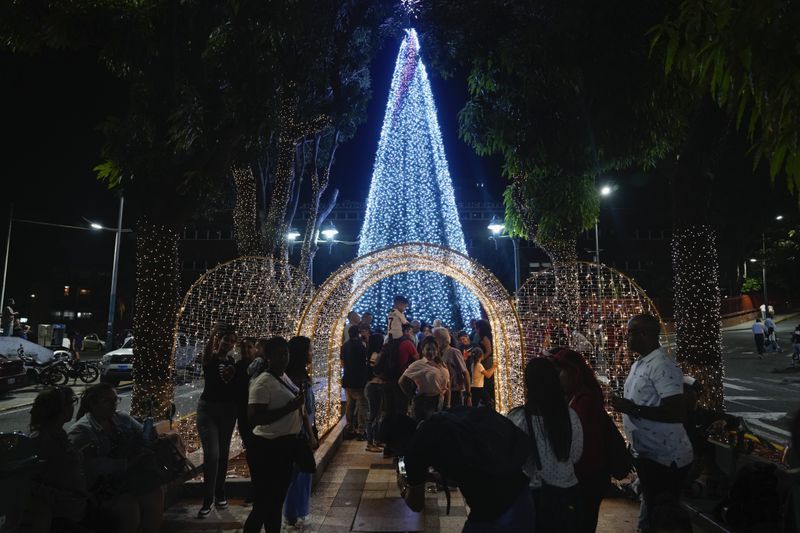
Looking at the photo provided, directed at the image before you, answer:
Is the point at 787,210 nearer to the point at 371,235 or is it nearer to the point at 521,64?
the point at 371,235

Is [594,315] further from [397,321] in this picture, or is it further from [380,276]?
[380,276]

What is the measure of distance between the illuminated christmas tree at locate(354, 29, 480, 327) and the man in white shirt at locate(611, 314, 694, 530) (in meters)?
15.3

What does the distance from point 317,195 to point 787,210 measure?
23195mm

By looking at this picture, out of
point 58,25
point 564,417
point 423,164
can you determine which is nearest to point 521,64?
point 58,25

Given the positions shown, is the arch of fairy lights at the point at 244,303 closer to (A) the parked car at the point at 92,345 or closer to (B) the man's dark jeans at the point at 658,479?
(B) the man's dark jeans at the point at 658,479

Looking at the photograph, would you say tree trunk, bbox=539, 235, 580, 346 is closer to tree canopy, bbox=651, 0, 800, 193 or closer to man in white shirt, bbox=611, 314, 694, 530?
man in white shirt, bbox=611, 314, 694, 530

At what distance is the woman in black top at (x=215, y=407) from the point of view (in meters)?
5.26

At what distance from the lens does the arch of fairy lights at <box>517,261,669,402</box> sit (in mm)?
7992

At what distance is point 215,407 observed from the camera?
530 cm

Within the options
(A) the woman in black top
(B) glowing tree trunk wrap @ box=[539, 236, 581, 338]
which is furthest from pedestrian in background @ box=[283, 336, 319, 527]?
(B) glowing tree trunk wrap @ box=[539, 236, 581, 338]

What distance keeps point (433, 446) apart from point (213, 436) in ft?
12.1

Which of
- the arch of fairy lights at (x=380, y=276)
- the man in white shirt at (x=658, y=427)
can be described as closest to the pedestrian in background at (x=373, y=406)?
the arch of fairy lights at (x=380, y=276)

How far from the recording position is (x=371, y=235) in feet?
76.1

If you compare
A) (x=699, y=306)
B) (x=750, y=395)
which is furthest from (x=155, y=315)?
(x=750, y=395)
